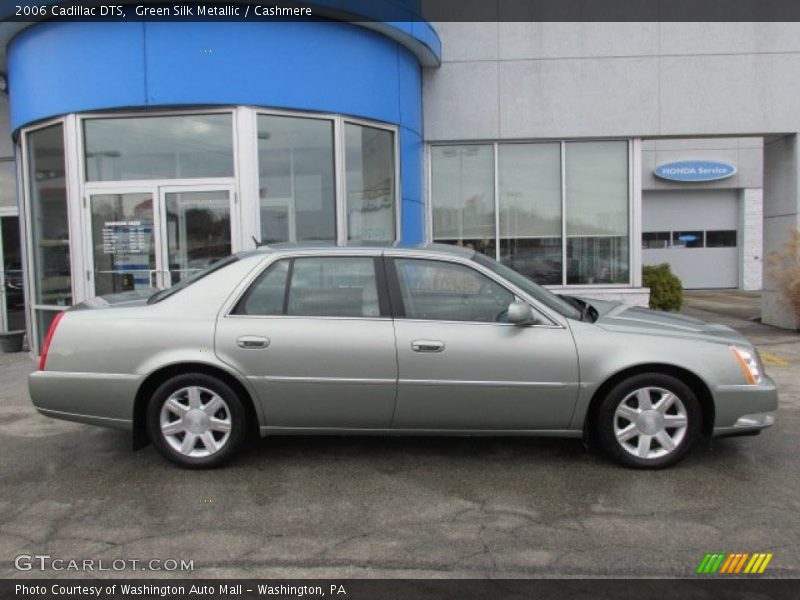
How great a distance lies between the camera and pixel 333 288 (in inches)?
185

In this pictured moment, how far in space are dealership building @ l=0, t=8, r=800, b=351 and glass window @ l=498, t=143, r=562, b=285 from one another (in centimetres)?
3

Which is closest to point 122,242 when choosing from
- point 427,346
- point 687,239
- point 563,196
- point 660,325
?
point 427,346

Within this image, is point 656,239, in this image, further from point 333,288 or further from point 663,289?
point 333,288

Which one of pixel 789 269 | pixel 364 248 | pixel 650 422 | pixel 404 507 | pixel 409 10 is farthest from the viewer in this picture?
pixel 789 269

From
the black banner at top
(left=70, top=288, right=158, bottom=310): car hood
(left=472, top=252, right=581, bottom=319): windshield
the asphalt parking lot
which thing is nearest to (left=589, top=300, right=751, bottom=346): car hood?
(left=472, top=252, right=581, bottom=319): windshield

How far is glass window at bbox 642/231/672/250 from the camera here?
2172 cm

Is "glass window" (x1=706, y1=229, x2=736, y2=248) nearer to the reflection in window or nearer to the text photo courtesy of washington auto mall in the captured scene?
the text photo courtesy of washington auto mall

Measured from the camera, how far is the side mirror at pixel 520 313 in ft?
14.4

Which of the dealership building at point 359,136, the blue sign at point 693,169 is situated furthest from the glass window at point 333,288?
the blue sign at point 693,169

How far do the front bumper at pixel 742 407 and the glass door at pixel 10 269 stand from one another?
10523 mm

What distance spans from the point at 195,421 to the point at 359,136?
5.51 metres

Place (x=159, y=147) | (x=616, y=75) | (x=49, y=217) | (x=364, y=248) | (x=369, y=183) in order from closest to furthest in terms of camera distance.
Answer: (x=364, y=248) < (x=159, y=147) < (x=49, y=217) < (x=369, y=183) < (x=616, y=75)

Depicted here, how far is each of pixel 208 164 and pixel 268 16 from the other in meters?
1.87

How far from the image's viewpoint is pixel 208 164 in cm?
837
